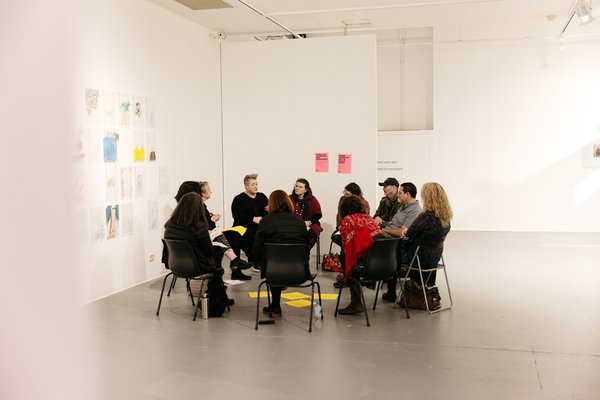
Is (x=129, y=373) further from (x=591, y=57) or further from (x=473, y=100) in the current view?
(x=591, y=57)

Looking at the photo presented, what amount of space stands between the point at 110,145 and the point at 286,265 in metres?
2.80

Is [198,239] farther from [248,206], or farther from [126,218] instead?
[248,206]

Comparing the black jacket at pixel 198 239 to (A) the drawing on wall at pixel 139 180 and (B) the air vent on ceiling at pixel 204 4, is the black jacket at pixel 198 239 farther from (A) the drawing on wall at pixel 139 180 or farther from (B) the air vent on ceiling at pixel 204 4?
(B) the air vent on ceiling at pixel 204 4

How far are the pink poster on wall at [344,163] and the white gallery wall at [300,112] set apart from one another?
6cm

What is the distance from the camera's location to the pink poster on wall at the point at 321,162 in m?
9.33

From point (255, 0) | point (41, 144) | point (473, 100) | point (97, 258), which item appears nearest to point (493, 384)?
point (41, 144)

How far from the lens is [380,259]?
5.51 m

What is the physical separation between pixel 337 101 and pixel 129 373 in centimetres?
592

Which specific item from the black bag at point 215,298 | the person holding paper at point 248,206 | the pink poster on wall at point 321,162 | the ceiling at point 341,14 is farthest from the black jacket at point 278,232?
the pink poster on wall at point 321,162

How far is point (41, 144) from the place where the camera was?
88 cm

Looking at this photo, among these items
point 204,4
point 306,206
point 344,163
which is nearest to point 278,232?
point 306,206

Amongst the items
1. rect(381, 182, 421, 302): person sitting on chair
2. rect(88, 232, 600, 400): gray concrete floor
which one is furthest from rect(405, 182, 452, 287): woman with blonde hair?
rect(88, 232, 600, 400): gray concrete floor

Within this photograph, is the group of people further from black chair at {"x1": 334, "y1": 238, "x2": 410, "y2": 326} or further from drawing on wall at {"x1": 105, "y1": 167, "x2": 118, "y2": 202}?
drawing on wall at {"x1": 105, "y1": 167, "x2": 118, "y2": 202}

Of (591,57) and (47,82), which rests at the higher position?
(591,57)
